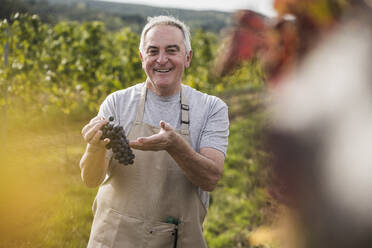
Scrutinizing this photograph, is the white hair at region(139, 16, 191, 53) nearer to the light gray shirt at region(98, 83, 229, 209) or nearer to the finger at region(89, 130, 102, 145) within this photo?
the light gray shirt at region(98, 83, 229, 209)

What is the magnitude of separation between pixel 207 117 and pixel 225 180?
3.64 metres

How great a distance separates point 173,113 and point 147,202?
0.43 m

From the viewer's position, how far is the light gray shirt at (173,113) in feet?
6.33

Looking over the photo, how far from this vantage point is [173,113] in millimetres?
1974

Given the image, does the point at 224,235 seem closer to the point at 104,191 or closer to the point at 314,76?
the point at 104,191

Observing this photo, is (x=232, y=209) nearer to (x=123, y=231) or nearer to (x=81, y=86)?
(x=81, y=86)

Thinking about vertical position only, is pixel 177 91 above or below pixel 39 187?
above

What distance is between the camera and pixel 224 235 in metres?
4.19

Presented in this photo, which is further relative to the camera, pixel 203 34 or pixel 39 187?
pixel 203 34

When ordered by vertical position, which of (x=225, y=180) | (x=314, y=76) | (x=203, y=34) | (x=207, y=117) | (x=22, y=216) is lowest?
(x=22, y=216)

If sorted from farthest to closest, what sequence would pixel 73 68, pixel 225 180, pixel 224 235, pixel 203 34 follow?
pixel 203 34
pixel 73 68
pixel 225 180
pixel 224 235

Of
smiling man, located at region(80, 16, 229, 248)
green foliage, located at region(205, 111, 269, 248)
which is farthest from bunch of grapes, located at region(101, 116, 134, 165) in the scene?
green foliage, located at region(205, 111, 269, 248)

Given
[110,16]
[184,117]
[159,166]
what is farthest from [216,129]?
[110,16]

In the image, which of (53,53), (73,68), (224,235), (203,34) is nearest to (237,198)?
(224,235)
